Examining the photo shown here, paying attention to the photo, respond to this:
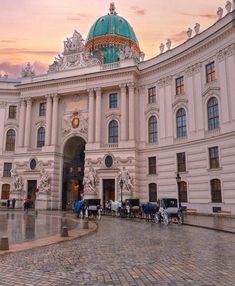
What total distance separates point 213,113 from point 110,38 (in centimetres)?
2864

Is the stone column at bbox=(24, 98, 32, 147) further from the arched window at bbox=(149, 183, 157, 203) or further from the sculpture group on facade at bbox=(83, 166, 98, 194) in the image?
the arched window at bbox=(149, 183, 157, 203)

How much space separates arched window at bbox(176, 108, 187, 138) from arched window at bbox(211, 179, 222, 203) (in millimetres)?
7531

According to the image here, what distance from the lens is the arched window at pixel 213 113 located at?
111 ft

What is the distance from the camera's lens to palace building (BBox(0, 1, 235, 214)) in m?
33.5

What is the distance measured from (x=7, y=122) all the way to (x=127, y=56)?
23.2 meters

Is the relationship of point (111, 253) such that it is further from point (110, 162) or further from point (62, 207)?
point (62, 207)

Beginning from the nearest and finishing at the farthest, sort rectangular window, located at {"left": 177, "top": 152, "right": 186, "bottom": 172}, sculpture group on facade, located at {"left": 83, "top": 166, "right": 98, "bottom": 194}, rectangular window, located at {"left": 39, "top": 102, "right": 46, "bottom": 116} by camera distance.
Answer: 1. rectangular window, located at {"left": 177, "top": 152, "right": 186, "bottom": 172}
2. sculpture group on facade, located at {"left": 83, "top": 166, "right": 98, "bottom": 194}
3. rectangular window, located at {"left": 39, "top": 102, "right": 46, "bottom": 116}

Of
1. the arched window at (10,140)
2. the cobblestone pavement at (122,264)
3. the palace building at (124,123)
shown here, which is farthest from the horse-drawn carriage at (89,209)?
the arched window at (10,140)

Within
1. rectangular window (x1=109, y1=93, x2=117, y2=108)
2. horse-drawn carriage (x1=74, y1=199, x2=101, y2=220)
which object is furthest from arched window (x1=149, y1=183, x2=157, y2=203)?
rectangular window (x1=109, y1=93, x2=117, y2=108)

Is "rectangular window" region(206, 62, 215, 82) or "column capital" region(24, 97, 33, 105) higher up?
"column capital" region(24, 97, 33, 105)

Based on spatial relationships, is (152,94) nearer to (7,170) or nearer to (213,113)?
(213,113)

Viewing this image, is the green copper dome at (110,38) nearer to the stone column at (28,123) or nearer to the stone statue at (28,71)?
the stone statue at (28,71)

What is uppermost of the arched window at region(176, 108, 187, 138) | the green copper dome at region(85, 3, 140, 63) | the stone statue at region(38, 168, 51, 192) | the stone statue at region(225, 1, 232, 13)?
the green copper dome at region(85, 3, 140, 63)

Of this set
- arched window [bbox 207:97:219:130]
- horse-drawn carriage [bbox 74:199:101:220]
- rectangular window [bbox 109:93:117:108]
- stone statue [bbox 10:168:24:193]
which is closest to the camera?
horse-drawn carriage [bbox 74:199:101:220]
